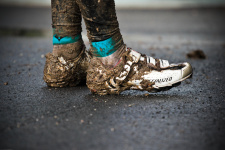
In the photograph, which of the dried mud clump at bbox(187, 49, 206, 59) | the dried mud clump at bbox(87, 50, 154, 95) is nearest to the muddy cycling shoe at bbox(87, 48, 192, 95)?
Result: the dried mud clump at bbox(87, 50, 154, 95)

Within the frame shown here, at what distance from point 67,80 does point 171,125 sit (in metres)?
1.12

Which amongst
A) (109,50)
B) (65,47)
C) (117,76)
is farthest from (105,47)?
(65,47)

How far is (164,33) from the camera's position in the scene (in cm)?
664

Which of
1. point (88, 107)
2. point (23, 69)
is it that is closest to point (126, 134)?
point (88, 107)

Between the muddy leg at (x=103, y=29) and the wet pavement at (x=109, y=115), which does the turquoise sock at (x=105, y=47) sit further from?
the wet pavement at (x=109, y=115)

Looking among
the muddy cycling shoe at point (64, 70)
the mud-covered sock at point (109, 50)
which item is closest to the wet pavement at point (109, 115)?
the muddy cycling shoe at point (64, 70)

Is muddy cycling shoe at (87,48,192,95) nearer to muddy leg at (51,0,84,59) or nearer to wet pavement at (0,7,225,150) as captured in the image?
wet pavement at (0,7,225,150)

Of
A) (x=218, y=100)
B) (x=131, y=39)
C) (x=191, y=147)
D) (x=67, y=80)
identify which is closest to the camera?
(x=191, y=147)

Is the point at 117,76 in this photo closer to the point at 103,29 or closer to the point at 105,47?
the point at 105,47

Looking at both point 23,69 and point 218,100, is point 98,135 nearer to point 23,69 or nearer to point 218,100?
point 218,100

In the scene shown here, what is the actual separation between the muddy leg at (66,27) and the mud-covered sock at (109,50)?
0.34 m

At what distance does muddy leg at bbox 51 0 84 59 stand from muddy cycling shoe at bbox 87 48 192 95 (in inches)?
13.4

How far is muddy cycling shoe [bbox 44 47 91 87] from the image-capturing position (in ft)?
8.22

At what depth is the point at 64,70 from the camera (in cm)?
251
